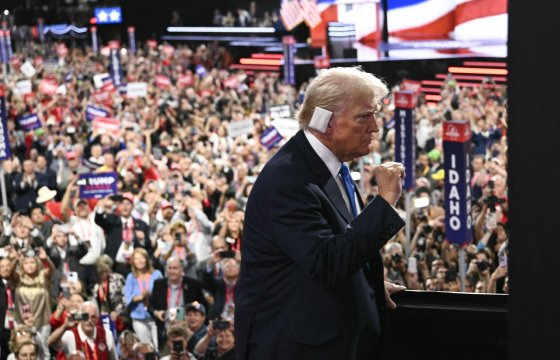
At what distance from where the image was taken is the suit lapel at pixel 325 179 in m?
2.39

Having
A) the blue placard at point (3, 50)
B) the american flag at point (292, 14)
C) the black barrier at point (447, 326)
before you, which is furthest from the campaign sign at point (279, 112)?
the blue placard at point (3, 50)

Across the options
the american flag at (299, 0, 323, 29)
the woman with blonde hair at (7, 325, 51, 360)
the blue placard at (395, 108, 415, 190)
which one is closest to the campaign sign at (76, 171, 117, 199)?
the blue placard at (395, 108, 415, 190)

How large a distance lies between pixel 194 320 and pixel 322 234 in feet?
16.0

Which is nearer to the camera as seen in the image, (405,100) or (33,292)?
(33,292)

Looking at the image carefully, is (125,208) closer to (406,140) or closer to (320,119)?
(406,140)

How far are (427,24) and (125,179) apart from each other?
1108cm

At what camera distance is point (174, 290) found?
8.27m

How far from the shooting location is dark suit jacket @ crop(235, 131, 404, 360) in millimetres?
2240

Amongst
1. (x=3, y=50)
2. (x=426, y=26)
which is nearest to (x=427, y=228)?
(x=426, y=26)

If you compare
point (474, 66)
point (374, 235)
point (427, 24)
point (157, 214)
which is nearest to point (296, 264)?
point (374, 235)

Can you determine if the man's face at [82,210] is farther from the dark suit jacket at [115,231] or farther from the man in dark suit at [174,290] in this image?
the man in dark suit at [174,290]

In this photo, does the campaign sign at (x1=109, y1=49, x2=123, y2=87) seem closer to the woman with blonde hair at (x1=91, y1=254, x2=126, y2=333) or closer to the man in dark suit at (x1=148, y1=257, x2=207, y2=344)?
the woman with blonde hair at (x1=91, y1=254, x2=126, y2=333)

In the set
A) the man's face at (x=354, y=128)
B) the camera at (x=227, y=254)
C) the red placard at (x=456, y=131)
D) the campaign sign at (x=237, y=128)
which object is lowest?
the camera at (x=227, y=254)

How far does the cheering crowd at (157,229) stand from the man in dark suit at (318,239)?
53.9 inches
